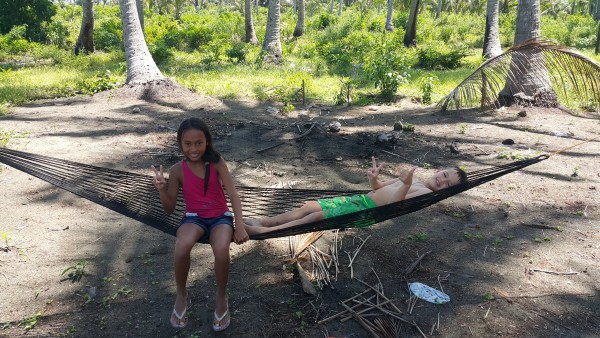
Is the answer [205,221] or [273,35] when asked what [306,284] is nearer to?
[205,221]

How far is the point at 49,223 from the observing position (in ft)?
10.2

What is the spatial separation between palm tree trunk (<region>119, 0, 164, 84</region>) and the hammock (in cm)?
429

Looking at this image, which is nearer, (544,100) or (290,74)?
(544,100)

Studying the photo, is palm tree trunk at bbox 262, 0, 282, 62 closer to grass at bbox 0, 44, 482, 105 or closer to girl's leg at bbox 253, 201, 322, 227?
grass at bbox 0, 44, 482, 105

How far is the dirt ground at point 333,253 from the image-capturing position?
2213 mm

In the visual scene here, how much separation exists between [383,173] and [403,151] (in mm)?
668

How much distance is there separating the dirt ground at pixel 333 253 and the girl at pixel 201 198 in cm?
14

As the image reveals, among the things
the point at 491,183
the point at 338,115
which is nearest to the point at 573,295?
the point at 491,183

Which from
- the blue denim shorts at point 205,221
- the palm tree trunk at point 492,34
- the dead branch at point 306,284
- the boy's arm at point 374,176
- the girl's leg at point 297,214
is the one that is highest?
the palm tree trunk at point 492,34

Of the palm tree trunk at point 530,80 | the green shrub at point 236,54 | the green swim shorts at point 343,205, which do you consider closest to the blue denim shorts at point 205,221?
the green swim shorts at point 343,205

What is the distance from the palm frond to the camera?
3.21 metres

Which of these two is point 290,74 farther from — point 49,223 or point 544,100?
point 49,223

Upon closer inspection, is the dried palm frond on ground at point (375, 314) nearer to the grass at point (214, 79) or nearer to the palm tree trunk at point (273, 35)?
the grass at point (214, 79)

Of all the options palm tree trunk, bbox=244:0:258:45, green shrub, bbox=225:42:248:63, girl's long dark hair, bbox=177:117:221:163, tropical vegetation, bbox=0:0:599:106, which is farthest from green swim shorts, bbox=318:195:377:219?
palm tree trunk, bbox=244:0:258:45
